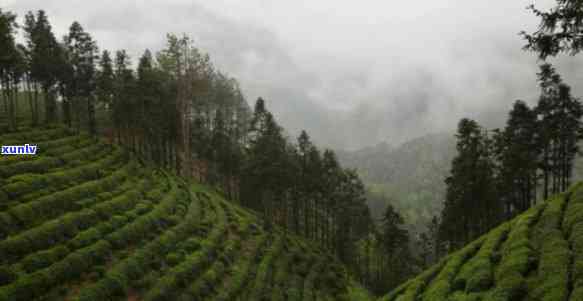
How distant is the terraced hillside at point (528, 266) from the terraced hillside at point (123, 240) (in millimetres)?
16121

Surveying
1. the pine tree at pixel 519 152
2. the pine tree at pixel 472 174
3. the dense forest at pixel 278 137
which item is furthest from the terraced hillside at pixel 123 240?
the pine tree at pixel 519 152

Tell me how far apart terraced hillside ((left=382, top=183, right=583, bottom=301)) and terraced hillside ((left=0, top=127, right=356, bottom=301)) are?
16.1 meters

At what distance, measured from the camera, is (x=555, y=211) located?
22.9 m

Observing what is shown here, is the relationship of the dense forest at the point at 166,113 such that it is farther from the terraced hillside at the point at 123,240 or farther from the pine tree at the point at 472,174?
the pine tree at the point at 472,174

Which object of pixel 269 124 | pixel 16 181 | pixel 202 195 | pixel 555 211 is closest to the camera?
pixel 555 211

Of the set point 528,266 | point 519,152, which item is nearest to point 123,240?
point 528,266

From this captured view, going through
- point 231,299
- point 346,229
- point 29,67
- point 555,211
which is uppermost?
point 29,67

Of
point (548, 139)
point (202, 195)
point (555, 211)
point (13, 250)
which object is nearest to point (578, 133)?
point (548, 139)

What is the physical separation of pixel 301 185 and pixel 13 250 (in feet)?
149

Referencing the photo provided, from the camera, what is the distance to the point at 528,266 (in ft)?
55.7

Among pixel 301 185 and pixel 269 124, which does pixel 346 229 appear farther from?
pixel 269 124

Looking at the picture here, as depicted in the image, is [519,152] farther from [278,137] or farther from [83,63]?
[83,63]

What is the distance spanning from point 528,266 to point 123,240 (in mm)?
28990

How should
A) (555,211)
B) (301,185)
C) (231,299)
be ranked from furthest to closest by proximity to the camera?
(301,185) < (231,299) < (555,211)
